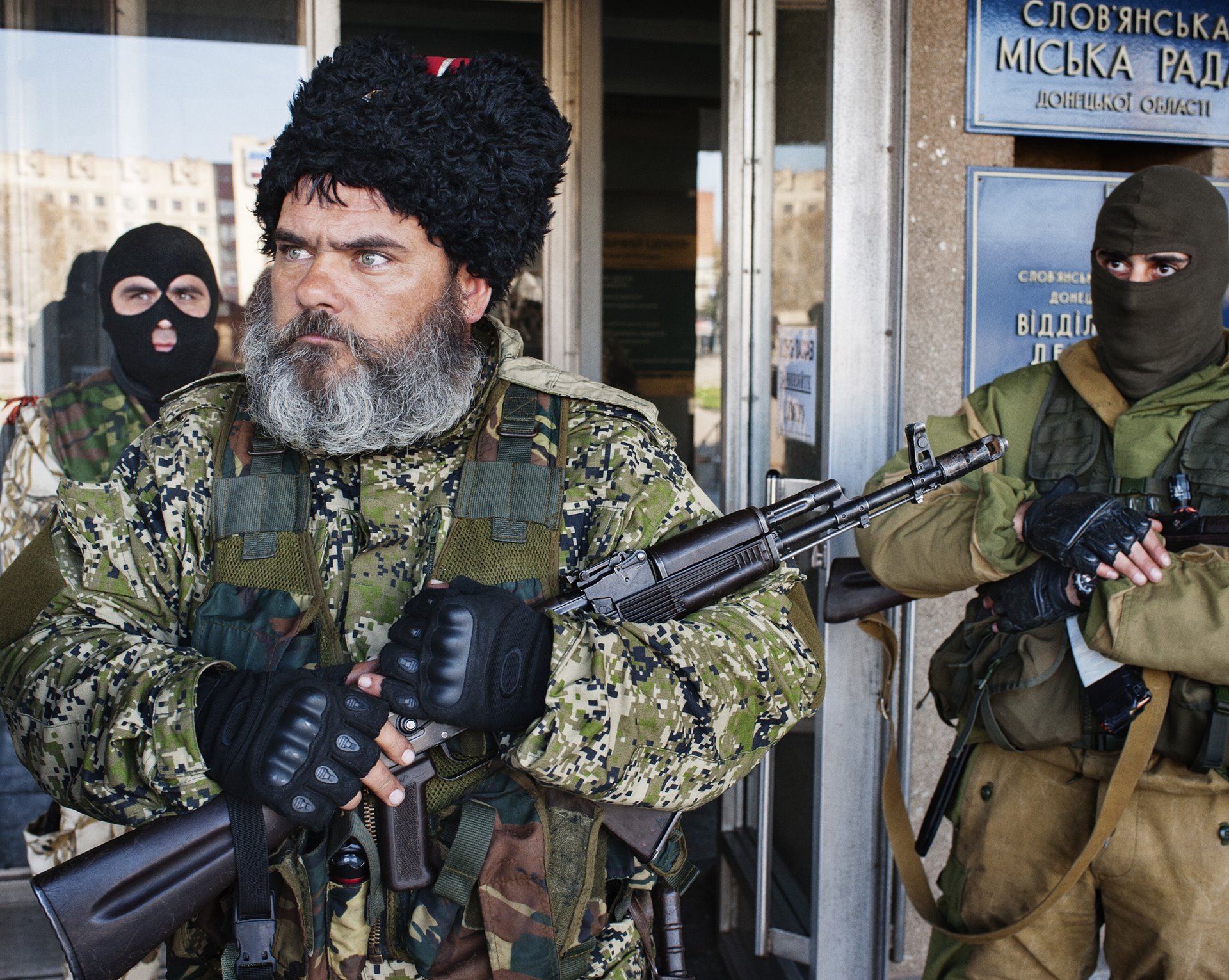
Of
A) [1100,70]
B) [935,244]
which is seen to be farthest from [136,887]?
[1100,70]

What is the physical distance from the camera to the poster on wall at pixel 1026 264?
316 centimetres

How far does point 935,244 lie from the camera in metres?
3.14

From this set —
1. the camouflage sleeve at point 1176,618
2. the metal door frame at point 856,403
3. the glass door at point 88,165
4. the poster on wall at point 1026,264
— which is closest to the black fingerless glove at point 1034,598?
the camouflage sleeve at point 1176,618

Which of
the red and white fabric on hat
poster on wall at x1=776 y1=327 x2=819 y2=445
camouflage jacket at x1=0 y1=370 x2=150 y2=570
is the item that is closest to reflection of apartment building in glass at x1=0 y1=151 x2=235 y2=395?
camouflage jacket at x1=0 y1=370 x2=150 y2=570

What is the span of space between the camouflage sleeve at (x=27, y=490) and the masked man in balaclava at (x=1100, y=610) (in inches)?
88.2

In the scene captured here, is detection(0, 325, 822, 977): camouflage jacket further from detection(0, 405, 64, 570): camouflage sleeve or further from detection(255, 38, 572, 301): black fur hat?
detection(0, 405, 64, 570): camouflage sleeve

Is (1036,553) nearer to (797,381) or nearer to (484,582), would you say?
(797,381)

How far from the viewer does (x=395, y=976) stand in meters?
1.61

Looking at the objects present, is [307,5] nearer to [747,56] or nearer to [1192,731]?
[747,56]

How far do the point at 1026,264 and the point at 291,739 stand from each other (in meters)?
2.63

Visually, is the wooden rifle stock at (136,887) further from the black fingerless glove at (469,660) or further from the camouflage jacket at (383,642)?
the black fingerless glove at (469,660)

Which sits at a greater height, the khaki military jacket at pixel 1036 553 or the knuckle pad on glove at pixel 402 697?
the khaki military jacket at pixel 1036 553

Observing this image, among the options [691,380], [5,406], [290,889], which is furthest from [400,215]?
[691,380]

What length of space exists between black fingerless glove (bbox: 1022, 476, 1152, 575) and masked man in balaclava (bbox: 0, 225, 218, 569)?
2262 millimetres
